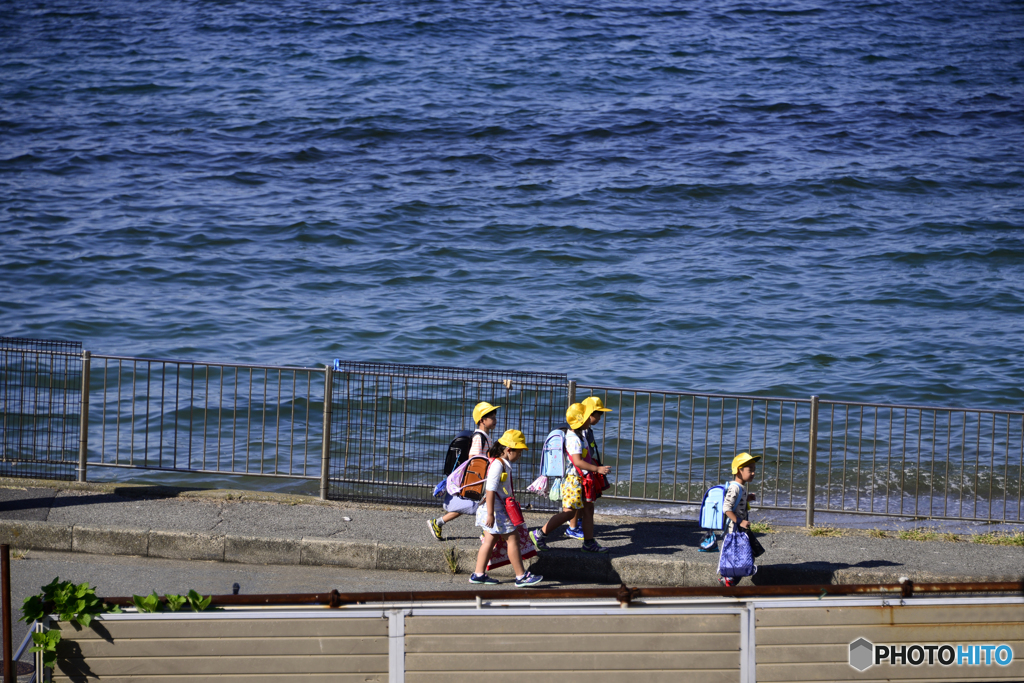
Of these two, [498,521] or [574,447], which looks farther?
[574,447]

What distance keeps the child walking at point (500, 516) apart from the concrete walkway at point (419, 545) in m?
0.37

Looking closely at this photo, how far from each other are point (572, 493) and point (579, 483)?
11cm

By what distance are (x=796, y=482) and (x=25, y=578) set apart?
9834 mm

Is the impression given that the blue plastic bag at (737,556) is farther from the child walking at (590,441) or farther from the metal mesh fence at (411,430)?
the metal mesh fence at (411,430)

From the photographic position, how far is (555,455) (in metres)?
8.66

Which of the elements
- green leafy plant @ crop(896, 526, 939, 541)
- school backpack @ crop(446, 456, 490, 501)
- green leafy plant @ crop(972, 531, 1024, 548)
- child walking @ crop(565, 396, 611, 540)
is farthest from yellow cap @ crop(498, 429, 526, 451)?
green leafy plant @ crop(972, 531, 1024, 548)

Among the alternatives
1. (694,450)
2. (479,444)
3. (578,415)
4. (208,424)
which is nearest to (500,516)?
(479,444)

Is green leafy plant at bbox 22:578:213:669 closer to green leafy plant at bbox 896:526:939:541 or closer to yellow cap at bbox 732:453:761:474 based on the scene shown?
yellow cap at bbox 732:453:761:474

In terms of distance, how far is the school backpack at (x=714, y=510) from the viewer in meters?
7.73

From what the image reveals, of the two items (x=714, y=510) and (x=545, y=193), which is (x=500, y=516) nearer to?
(x=714, y=510)

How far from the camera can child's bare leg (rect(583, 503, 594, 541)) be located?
855 centimetres

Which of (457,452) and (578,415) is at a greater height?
(578,415)

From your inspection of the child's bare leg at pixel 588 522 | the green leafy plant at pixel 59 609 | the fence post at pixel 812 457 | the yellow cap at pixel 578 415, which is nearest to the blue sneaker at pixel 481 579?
the child's bare leg at pixel 588 522

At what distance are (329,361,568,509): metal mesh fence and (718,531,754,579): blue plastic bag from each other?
2446mm
